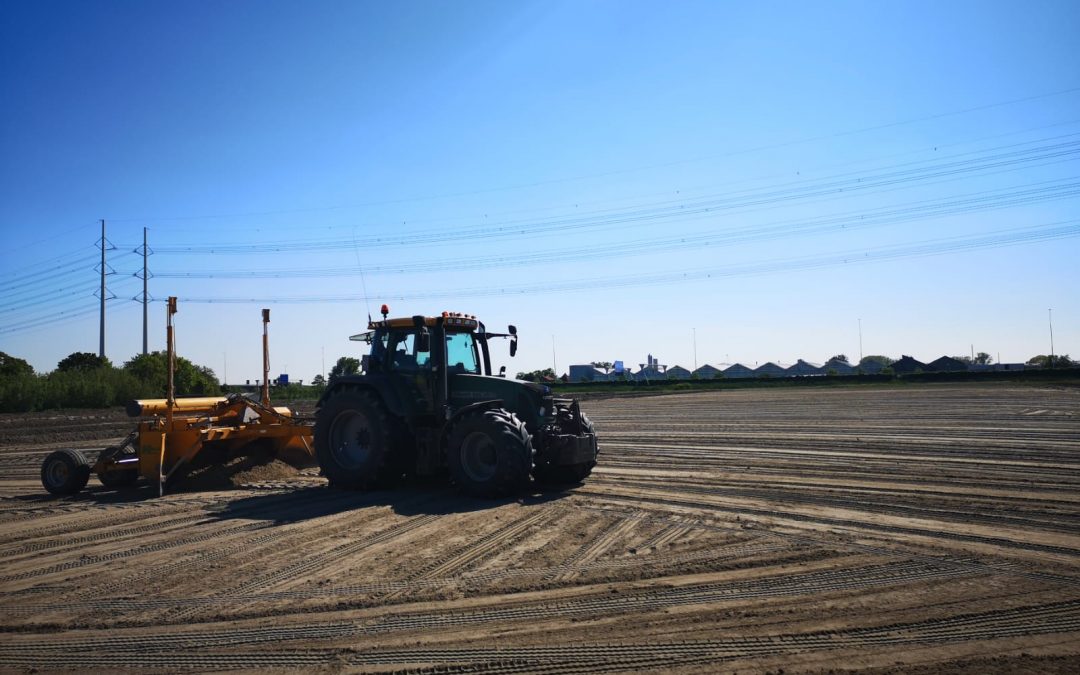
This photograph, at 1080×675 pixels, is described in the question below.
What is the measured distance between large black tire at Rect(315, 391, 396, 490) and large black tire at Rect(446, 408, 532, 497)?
1103 millimetres

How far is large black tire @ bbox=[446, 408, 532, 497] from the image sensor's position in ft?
31.6

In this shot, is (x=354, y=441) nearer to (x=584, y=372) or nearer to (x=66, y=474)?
(x=66, y=474)

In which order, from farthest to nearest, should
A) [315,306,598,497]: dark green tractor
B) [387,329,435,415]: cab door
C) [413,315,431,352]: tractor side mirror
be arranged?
[387,329,435,415]: cab door
[413,315,431,352]: tractor side mirror
[315,306,598,497]: dark green tractor

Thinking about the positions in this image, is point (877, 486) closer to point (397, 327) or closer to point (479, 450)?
point (479, 450)

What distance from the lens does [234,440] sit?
1225 cm

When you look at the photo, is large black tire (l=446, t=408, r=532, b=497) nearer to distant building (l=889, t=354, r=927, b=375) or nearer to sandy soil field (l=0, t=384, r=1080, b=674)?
sandy soil field (l=0, t=384, r=1080, b=674)

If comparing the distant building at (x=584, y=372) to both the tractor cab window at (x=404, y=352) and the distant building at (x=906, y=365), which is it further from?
the tractor cab window at (x=404, y=352)

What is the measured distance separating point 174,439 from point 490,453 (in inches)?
196

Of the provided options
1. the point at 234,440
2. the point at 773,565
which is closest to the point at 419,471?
the point at 234,440

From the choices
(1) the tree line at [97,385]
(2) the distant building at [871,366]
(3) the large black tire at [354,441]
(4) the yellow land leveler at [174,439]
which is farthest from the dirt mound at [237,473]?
(2) the distant building at [871,366]

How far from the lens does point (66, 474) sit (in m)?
11.5

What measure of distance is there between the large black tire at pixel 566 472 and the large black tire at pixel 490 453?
677 mm

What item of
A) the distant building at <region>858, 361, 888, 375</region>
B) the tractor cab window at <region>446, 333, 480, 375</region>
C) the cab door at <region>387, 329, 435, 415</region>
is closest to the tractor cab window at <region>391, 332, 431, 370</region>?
the cab door at <region>387, 329, 435, 415</region>

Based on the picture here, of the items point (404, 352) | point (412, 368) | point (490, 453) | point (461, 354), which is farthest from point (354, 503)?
point (461, 354)
